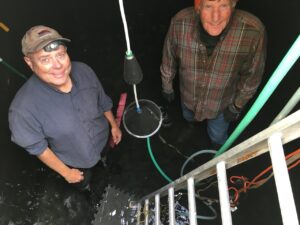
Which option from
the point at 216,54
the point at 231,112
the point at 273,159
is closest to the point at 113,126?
the point at 231,112

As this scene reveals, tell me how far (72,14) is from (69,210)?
73.2 inches

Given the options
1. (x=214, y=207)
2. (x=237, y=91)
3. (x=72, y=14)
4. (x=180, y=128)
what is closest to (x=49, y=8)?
(x=72, y=14)

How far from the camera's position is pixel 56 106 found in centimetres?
171

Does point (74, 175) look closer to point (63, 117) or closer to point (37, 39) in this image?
point (63, 117)

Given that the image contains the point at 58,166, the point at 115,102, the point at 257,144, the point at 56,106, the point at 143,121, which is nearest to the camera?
the point at 257,144

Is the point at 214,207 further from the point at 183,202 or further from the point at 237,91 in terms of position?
the point at 237,91

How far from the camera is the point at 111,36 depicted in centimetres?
335

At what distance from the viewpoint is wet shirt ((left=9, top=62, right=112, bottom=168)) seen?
163 cm

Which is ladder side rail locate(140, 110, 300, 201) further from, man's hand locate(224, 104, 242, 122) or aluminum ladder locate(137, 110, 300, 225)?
man's hand locate(224, 104, 242, 122)

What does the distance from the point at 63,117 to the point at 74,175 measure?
627 millimetres

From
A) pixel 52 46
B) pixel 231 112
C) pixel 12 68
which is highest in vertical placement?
pixel 12 68

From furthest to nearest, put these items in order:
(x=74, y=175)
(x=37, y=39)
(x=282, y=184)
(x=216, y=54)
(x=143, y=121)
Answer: (x=143, y=121) → (x=74, y=175) → (x=216, y=54) → (x=37, y=39) → (x=282, y=184)

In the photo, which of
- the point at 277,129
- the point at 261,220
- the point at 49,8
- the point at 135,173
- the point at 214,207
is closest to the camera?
the point at 277,129

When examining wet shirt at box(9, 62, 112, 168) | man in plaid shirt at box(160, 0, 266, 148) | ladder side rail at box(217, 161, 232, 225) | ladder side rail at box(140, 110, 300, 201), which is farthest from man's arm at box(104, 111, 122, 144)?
ladder side rail at box(217, 161, 232, 225)
